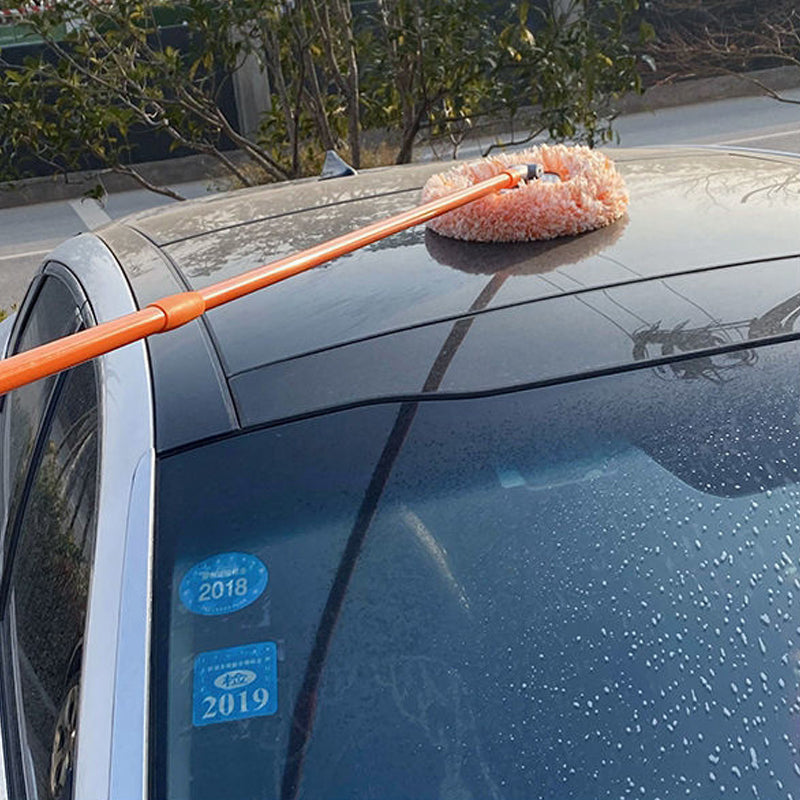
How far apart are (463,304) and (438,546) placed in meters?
0.42

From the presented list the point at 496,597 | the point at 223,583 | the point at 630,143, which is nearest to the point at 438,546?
the point at 496,597

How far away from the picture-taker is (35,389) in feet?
6.98

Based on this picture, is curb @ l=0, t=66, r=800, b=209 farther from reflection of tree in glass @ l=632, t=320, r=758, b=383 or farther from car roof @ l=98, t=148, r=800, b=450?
reflection of tree in glass @ l=632, t=320, r=758, b=383

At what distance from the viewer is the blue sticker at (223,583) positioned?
3.86ft

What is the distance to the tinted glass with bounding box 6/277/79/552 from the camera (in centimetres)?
198

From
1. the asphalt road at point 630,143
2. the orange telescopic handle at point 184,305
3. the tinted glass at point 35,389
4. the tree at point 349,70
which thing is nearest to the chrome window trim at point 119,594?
the orange telescopic handle at point 184,305

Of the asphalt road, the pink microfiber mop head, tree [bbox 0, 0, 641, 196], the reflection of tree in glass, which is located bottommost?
the asphalt road

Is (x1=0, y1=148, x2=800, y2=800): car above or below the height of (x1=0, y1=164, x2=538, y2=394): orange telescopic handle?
below

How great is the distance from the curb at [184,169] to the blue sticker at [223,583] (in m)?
9.07

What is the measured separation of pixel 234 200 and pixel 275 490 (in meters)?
1.35

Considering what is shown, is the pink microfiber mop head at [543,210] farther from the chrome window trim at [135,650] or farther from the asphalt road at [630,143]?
the asphalt road at [630,143]

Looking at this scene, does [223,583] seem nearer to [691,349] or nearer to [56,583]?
[56,583]

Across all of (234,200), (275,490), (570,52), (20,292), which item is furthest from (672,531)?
(20,292)

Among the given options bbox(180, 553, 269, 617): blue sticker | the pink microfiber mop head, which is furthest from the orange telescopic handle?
bbox(180, 553, 269, 617): blue sticker
